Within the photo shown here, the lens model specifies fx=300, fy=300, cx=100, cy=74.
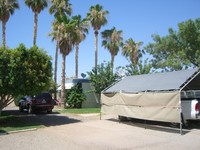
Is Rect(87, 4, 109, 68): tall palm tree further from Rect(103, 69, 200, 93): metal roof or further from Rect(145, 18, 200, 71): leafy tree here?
Rect(103, 69, 200, 93): metal roof

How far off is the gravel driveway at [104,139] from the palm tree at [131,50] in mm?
34898

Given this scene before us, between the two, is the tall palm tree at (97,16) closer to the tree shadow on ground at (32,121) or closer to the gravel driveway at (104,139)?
the tree shadow on ground at (32,121)

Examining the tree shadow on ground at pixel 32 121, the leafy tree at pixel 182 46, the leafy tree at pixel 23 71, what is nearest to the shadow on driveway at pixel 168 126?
the tree shadow on ground at pixel 32 121

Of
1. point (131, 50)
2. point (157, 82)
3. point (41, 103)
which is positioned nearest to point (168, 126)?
point (157, 82)

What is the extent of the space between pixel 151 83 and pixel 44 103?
11936 mm

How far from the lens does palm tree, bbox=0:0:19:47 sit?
3762 centimetres

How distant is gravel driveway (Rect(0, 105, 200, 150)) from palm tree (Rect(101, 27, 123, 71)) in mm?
32048

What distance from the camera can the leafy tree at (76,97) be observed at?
31.7m

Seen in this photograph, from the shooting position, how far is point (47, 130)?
1494 cm

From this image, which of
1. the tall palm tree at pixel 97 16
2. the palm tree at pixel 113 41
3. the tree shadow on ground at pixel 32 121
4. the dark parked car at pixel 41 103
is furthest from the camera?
the palm tree at pixel 113 41

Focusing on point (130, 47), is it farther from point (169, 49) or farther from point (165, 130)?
point (165, 130)

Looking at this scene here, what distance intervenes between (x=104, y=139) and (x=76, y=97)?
65.6 feet

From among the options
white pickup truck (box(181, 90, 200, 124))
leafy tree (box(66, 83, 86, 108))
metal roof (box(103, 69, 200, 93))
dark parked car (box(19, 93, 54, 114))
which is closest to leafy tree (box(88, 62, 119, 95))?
leafy tree (box(66, 83, 86, 108))

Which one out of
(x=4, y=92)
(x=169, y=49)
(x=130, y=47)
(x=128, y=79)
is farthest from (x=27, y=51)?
(x=130, y=47)
